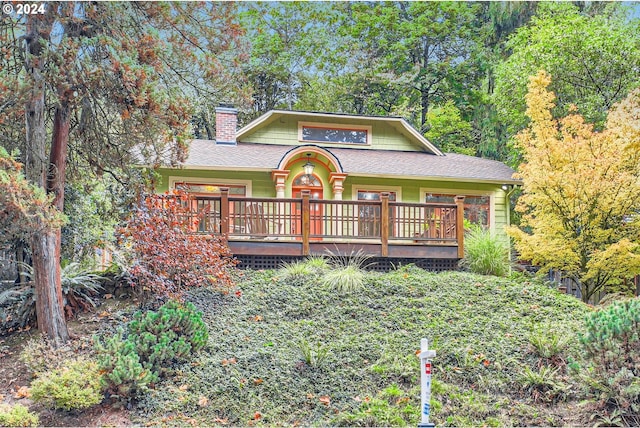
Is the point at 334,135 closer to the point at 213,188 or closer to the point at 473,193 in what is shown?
the point at 213,188

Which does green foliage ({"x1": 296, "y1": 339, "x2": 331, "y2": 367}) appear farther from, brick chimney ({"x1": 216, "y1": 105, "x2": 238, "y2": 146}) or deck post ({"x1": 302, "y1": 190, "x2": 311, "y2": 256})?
brick chimney ({"x1": 216, "y1": 105, "x2": 238, "y2": 146})

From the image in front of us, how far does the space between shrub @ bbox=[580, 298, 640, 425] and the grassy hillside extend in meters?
0.44

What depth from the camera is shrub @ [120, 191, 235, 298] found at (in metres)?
6.81

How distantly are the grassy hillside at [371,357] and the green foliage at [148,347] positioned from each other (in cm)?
20

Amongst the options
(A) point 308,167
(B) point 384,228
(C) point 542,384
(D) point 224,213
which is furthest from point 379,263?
(C) point 542,384

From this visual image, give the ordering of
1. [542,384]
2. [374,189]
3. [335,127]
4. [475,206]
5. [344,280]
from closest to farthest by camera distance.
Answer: [542,384] < [344,280] < [374,189] < [475,206] < [335,127]

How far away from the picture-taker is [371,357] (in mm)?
6113

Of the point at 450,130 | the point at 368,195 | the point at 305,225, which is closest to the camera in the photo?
the point at 305,225

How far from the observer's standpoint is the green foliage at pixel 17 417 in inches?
186

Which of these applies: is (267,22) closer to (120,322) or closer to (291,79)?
(291,79)

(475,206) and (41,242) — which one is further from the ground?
(475,206)

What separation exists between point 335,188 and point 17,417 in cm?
866

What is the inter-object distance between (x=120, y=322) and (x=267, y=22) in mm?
20308

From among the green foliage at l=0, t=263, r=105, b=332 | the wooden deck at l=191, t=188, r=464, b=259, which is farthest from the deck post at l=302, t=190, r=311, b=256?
the green foliage at l=0, t=263, r=105, b=332
